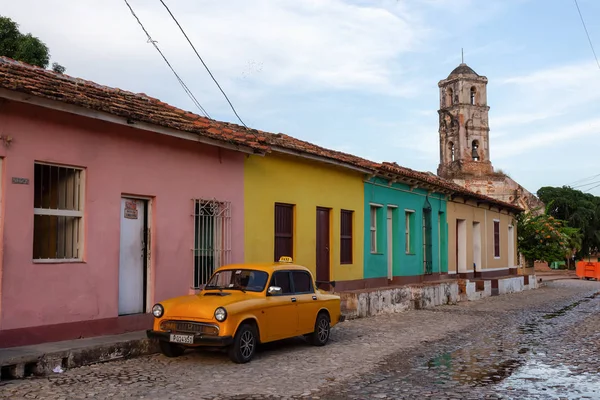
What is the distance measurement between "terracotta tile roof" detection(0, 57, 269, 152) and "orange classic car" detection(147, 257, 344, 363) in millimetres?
2871

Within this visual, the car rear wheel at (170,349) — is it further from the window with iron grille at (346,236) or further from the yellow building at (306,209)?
the window with iron grille at (346,236)

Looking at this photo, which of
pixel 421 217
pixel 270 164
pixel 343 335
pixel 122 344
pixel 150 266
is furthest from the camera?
pixel 421 217

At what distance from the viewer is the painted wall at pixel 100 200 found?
8758 mm

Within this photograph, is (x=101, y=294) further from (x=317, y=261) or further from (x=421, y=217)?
(x=421, y=217)

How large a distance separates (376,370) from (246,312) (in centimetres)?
197

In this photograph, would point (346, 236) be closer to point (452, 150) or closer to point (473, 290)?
point (473, 290)

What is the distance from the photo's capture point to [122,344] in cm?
899

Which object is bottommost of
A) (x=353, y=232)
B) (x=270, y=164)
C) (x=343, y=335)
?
(x=343, y=335)

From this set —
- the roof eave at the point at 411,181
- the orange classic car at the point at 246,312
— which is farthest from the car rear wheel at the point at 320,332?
the roof eave at the point at 411,181

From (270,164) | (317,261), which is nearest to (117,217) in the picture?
(270,164)

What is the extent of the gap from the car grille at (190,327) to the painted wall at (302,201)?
4.77 m

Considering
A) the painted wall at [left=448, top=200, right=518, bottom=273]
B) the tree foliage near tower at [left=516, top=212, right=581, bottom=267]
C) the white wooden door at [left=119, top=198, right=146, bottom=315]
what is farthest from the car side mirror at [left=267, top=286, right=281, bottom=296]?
the tree foliage near tower at [left=516, top=212, right=581, bottom=267]

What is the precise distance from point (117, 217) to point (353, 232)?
8.84m

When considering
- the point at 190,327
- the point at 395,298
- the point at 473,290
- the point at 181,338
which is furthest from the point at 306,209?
the point at 473,290
